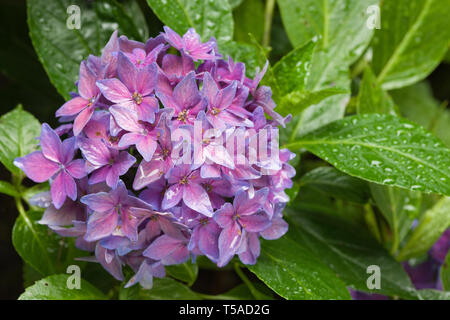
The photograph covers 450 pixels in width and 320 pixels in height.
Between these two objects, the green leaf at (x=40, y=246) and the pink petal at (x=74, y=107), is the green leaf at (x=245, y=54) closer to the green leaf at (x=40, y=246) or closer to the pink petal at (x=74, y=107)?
the pink petal at (x=74, y=107)

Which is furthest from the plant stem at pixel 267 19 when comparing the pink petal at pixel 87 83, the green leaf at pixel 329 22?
the pink petal at pixel 87 83

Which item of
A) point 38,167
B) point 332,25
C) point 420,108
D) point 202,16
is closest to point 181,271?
point 38,167

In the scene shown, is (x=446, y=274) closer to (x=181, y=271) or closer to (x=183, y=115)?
(x=181, y=271)

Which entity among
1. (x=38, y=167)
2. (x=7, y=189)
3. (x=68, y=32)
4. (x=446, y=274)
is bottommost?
(x=446, y=274)

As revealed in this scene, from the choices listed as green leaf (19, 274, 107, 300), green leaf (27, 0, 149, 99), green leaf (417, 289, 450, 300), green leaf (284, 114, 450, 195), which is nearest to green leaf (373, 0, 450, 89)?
green leaf (284, 114, 450, 195)

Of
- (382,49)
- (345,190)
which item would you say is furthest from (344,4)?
(345,190)

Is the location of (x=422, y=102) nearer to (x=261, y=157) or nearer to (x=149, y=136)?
(x=261, y=157)
